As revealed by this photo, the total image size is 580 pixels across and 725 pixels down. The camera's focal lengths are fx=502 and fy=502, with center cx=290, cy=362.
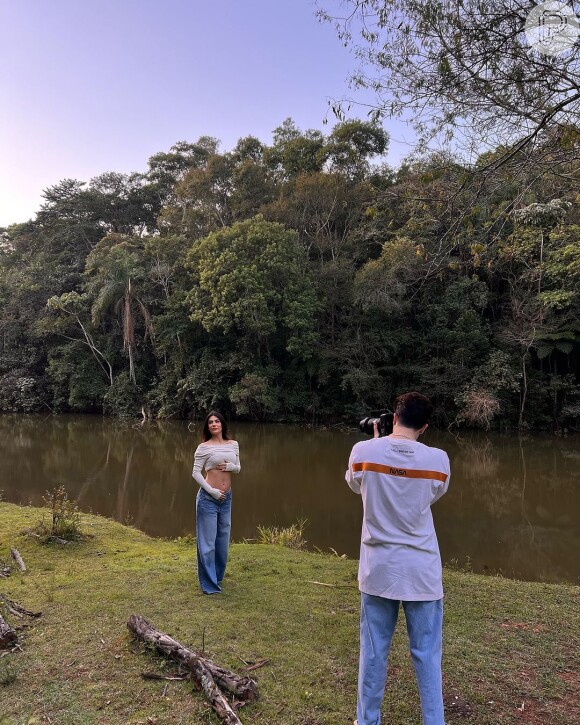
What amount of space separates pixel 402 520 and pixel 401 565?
0.16 meters

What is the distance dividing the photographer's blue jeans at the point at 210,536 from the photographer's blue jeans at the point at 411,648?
1884 millimetres

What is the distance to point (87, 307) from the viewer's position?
66.9ft

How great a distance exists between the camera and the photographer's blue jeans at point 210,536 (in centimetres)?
365

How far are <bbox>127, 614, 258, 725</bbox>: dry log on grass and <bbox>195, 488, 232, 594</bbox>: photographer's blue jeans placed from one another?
1.03m

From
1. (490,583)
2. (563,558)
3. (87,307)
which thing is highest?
(87,307)

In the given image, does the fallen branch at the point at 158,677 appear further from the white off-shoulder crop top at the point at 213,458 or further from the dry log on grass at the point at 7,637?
the white off-shoulder crop top at the point at 213,458

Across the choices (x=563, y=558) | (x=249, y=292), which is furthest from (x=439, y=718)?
(x=249, y=292)

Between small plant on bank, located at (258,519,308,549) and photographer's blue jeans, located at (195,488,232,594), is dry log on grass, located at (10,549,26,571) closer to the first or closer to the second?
photographer's blue jeans, located at (195,488,232,594)

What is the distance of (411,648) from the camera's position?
75.8 inches

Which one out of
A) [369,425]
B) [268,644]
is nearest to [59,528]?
[268,644]

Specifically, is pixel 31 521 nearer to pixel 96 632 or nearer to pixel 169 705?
pixel 96 632

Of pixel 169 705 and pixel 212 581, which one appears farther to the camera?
pixel 212 581

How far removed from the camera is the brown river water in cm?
641

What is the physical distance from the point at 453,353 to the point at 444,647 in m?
14.5
